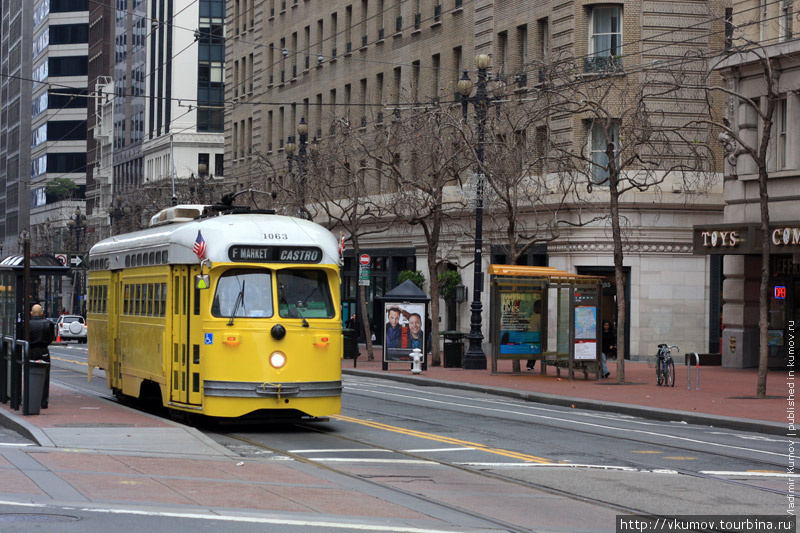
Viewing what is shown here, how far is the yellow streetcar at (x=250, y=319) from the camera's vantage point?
18.2 m

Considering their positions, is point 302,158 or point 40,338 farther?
point 302,158

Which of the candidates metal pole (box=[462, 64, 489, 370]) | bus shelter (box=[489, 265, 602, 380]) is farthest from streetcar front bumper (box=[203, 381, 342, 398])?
metal pole (box=[462, 64, 489, 370])

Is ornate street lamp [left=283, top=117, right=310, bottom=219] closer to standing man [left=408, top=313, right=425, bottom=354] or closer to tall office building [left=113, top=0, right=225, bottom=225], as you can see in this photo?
standing man [left=408, top=313, right=425, bottom=354]

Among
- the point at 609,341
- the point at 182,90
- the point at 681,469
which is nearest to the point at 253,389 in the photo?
the point at 681,469

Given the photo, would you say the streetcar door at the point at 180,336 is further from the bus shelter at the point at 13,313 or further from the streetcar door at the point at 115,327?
the streetcar door at the point at 115,327

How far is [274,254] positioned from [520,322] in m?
17.3

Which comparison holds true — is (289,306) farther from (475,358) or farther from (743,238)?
(743,238)

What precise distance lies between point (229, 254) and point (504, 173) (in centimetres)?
2007

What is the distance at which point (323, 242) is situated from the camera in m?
18.9

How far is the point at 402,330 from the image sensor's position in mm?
38062

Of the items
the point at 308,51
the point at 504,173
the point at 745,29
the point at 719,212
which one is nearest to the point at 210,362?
the point at 504,173

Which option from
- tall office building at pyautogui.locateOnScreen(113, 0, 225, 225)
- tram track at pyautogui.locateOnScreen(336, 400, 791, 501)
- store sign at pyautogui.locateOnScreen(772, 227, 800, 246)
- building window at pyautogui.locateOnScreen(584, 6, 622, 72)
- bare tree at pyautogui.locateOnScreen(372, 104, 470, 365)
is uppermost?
tall office building at pyautogui.locateOnScreen(113, 0, 225, 225)

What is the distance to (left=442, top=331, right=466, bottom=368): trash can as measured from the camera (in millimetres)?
39812

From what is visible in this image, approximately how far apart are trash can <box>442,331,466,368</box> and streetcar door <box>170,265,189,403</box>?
20.9m
